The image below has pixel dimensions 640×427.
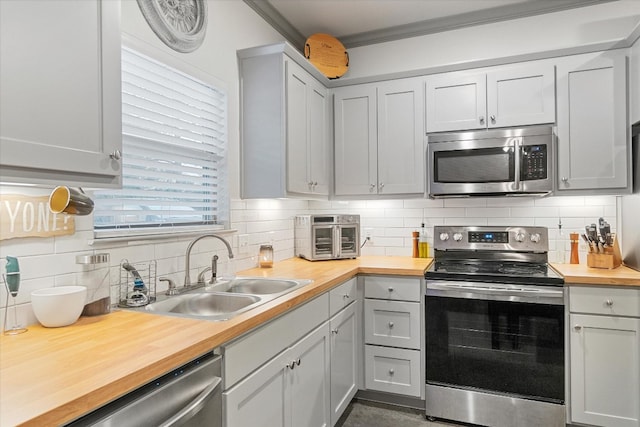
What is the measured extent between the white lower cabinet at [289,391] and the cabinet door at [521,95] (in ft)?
6.22

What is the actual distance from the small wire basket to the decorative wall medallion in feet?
3.69

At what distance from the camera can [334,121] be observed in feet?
10.7

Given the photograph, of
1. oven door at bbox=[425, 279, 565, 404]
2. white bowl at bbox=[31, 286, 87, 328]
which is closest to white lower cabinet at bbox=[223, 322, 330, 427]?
white bowl at bbox=[31, 286, 87, 328]

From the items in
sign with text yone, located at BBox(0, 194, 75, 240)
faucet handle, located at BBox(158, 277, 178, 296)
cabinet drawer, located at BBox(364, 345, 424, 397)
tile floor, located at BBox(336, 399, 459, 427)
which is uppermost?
sign with text yone, located at BBox(0, 194, 75, 240)

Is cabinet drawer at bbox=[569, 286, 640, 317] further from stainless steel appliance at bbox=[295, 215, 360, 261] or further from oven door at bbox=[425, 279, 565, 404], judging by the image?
stainless steel appliance at bbox=[295, 215, 360, 261]

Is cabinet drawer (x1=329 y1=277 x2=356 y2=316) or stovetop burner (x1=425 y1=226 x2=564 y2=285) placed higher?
stovetop burner (x1=425 y1=226 x2=564 y2=285)

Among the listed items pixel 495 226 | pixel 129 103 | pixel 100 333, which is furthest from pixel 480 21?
pixel 100 333

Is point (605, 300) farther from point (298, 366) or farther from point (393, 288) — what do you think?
point (298, 366)

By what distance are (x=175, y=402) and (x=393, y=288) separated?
5.95 feet

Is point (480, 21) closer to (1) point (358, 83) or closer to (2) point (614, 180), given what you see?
(1) point (358, 83)

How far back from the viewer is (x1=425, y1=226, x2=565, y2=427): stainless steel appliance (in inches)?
92.4

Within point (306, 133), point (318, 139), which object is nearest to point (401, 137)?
point (318, 139)

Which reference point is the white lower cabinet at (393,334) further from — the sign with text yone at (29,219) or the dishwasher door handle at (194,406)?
the sign with text yone at (29,219)

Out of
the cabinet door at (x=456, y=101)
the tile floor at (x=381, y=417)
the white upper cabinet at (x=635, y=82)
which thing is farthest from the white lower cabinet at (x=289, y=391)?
the white upper cabinet at (x=635, y=82)
